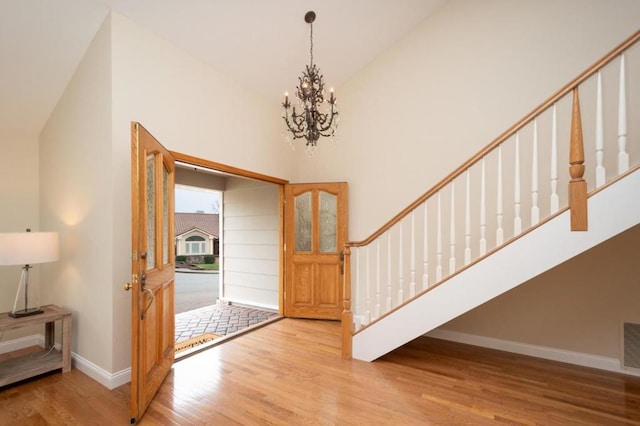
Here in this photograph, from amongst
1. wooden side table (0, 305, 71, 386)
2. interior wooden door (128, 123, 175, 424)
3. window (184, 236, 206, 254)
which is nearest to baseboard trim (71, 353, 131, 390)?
wooden side table (0, 305, 71, 386)

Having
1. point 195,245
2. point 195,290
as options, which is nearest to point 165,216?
point 195,290

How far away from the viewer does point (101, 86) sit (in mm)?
2764

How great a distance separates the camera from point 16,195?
3406 mm

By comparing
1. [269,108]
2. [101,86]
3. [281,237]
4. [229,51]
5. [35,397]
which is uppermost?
[229,51]

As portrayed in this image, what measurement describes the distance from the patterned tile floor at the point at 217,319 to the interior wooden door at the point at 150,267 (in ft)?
4.04

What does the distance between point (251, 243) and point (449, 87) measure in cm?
428

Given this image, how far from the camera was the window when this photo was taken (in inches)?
530

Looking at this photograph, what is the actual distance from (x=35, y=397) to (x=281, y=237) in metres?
3.22

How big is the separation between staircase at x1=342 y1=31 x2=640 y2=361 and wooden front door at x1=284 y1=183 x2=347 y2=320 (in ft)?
2.13

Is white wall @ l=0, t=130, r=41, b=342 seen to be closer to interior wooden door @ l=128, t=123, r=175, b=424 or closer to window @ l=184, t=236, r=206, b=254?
interior wooden door @ l=128, t=123, r=175, b=424

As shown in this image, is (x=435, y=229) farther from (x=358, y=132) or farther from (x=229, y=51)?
(x=229, y=51)

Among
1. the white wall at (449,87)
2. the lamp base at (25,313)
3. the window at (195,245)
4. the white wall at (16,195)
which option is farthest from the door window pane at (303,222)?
the window at (195,245)

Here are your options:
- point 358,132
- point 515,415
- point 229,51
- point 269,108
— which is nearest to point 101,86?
point 229,51

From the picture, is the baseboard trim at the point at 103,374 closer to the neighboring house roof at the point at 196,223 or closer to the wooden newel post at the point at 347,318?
the wooden newel post at the point at 347,318
